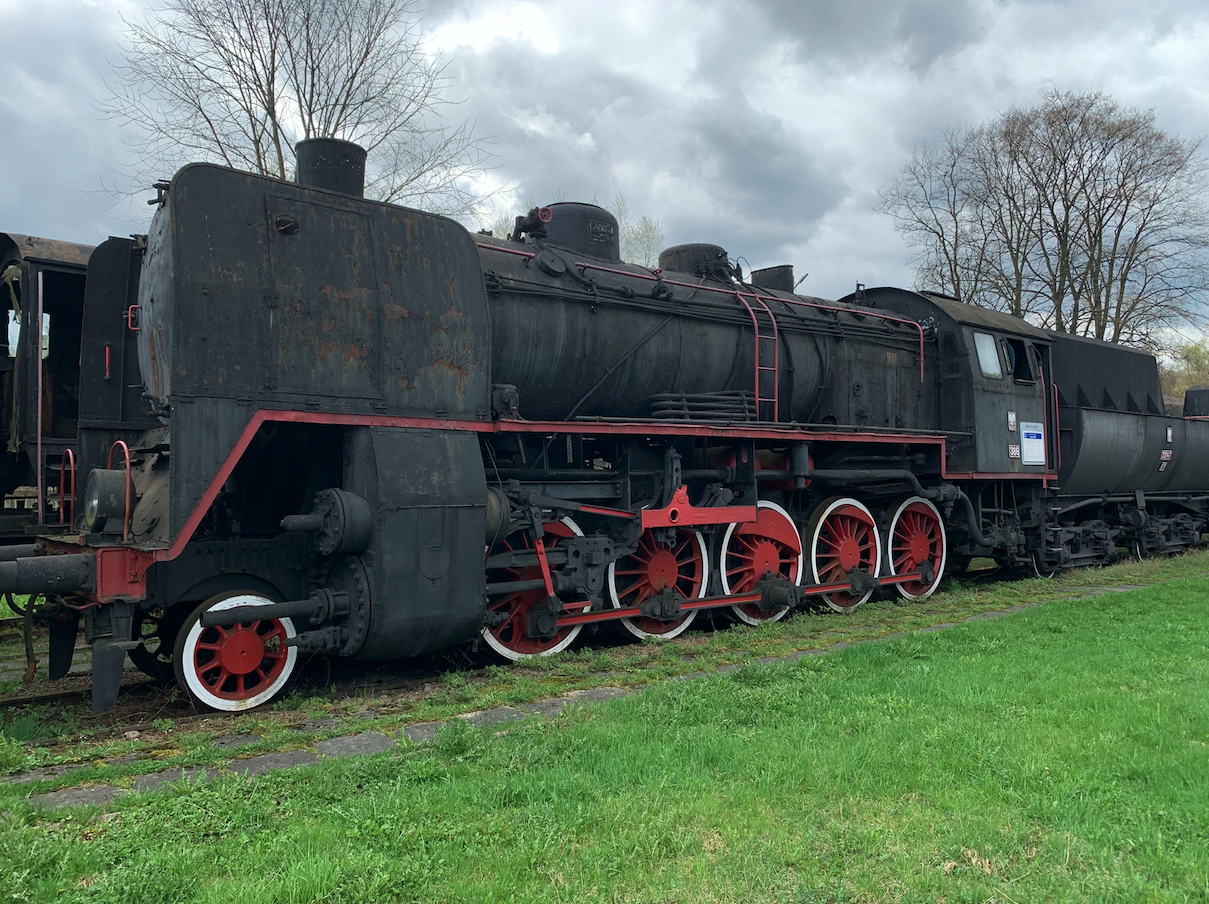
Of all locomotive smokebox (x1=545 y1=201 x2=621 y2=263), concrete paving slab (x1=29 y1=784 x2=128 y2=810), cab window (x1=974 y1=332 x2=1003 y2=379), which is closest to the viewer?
concrete paving slab (x1=29 y1=784 x2=128 y2=810)

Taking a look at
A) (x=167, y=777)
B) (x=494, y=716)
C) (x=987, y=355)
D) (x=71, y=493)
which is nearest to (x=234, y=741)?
(x=167, y=777)

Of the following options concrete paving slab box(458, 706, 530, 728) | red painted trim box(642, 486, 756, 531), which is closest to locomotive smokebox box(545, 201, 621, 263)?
red painted trim box(642, 486, 756, 531)

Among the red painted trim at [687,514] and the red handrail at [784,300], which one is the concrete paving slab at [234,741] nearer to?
the red painted trim at [687,514]

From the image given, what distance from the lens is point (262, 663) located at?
5895 mm

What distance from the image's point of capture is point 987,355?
11055mm

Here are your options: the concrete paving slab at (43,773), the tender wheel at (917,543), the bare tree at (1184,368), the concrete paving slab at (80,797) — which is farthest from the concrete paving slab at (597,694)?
the bare tree at (1184,368)

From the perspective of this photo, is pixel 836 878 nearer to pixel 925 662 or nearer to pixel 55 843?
pixel 55 843

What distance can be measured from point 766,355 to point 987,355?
3.88 metres

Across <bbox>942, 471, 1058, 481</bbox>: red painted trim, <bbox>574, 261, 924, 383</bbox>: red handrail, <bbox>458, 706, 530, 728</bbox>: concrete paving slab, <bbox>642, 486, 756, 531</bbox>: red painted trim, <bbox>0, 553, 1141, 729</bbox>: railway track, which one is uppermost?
<bbox>574, 261, 924, 383</bbox>: red handrail

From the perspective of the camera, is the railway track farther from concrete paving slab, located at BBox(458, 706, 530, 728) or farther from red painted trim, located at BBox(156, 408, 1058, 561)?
red painted trim, located at BBox(156, 408, 1058, 561)

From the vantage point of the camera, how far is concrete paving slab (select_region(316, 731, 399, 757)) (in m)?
4.43

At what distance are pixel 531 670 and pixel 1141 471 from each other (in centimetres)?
1234

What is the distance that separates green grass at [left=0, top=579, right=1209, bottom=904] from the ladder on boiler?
4374 millimetres

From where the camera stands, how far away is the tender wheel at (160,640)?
19.7ft
